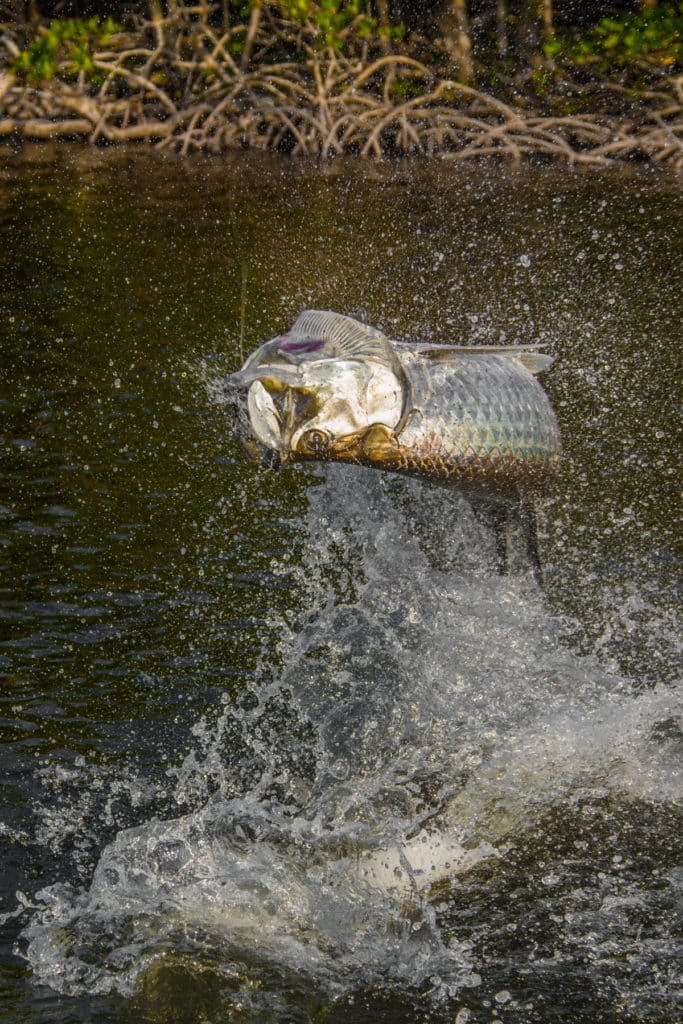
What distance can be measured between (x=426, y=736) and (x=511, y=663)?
0.68 metres

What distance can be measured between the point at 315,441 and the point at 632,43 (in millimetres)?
17817

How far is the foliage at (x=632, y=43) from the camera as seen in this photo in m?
19.2

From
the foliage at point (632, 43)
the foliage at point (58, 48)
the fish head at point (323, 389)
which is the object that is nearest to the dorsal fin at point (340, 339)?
the fish head at point (323, 389)

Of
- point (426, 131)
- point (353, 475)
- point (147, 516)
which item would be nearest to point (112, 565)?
point (147, 516)

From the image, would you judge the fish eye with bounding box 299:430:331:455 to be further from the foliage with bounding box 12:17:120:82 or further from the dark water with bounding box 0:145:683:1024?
the foliage with bounding box 12:17:120:82

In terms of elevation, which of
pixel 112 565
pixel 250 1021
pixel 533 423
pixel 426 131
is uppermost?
pixel 426 131

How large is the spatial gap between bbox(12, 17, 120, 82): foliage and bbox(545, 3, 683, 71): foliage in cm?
769

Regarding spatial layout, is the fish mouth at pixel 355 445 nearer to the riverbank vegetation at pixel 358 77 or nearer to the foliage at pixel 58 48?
the riverbank vegetation at pixel 358 77

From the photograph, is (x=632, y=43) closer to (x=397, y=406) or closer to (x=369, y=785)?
(x=369, y=785)

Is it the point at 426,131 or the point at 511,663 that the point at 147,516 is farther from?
the point at 426,131

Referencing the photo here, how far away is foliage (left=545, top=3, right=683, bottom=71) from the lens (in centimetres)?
1919

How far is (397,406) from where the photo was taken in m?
3.84

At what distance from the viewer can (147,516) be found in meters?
6.96

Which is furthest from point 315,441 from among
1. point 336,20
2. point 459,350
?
point 336,20
